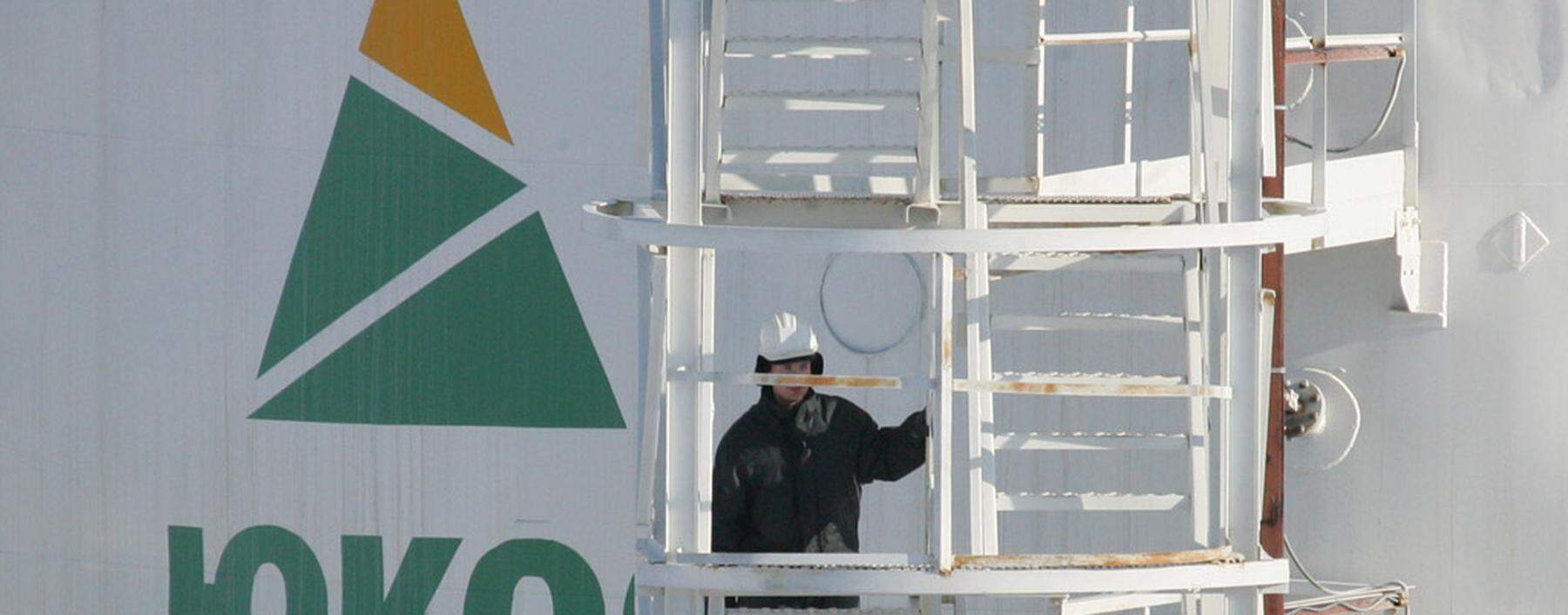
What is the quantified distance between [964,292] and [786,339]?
21.5 inches

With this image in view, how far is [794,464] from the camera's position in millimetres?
5949

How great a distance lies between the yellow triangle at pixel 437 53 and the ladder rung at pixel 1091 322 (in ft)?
7.99

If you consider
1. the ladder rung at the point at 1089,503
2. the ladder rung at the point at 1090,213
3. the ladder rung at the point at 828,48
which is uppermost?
the ladder rung at the point at 828,48

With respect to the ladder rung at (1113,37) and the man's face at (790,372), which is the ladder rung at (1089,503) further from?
the ladder rung at (1113,37)

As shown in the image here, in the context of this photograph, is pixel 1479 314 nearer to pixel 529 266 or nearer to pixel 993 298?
pixel 993 298

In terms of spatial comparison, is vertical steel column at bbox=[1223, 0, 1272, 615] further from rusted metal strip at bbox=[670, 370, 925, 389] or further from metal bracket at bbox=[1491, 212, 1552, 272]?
metal bracket at bbox=[1491, 212, 1552, 272]

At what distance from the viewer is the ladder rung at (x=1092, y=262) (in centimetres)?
591

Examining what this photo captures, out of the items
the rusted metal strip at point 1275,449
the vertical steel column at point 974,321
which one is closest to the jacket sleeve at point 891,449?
the vertical steel column at point 974,321

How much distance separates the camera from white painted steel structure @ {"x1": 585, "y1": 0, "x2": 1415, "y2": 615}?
16.6 feet

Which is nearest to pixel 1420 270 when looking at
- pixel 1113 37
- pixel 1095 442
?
pixel 1113 37

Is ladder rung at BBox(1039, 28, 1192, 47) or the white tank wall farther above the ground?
ladder rung at BBox(1039, 28, 1192, 47)

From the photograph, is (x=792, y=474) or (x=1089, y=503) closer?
(x=1089, y=503)

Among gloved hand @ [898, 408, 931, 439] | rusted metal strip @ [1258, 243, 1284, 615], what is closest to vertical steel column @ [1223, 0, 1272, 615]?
gloved hand @ [898, 408, 931, 439]

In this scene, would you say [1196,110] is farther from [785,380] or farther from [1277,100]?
[785,380]
